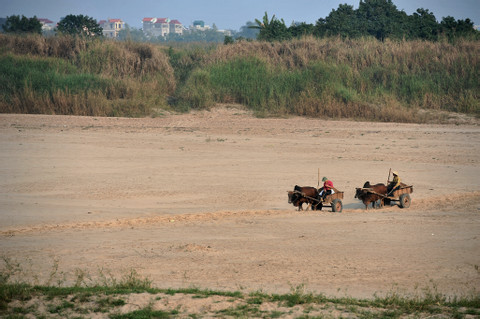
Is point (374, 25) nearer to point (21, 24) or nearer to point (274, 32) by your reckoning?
point (274, 32)

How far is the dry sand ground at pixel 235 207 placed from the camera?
9.27 m

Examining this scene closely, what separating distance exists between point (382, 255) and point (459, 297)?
1.81m

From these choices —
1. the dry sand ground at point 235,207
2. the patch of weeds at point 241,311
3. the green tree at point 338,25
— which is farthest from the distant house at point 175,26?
the patch of weeds at point 241,311

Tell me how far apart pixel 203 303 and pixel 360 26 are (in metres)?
36.8

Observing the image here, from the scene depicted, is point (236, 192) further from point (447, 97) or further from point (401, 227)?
point (447, 97)

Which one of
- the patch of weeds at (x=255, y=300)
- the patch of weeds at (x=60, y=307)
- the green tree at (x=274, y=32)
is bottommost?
the patch of weeds at (x=60, y=307)

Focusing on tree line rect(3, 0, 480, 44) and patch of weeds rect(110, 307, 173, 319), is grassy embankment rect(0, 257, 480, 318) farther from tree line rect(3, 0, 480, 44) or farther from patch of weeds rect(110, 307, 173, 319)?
tree line rect(3, 0, 480, 44)

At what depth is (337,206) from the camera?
42.5 feet

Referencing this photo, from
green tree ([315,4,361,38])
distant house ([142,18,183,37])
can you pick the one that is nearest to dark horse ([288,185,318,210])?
green tree ([315,4,361,38])

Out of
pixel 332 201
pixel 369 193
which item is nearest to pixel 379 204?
pixel 369 193

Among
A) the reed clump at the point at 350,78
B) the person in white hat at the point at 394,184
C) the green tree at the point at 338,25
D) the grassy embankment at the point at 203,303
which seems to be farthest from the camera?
the green tree at the point at 338,25

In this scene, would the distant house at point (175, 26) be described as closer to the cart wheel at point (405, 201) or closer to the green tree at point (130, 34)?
the green tree at point (130, 34)

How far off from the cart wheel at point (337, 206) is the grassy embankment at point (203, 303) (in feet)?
15.1

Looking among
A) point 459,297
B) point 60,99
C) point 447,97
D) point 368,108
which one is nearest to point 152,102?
point 60,99
